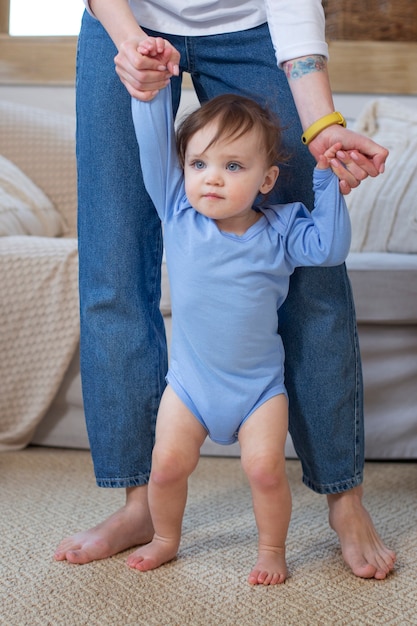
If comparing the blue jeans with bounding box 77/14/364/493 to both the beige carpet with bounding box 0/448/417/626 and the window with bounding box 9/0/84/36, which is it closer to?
the beige carpet with bounding box 0/448/417/626

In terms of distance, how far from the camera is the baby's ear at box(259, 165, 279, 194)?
1145 millimetres

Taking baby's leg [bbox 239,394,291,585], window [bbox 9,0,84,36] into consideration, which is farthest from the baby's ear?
window [bbox 9,0,84,36]

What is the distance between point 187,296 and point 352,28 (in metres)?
1.89

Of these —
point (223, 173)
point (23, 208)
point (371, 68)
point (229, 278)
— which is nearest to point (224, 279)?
point (229, 278)

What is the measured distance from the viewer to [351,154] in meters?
1.01

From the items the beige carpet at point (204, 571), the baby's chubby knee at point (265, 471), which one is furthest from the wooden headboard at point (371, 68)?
the baby's chubby knee at point (265, 471)

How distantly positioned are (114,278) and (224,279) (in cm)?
20

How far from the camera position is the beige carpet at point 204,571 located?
3.35 ft

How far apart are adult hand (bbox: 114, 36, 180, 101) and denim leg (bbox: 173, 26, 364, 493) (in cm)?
16

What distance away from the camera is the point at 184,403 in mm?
1160

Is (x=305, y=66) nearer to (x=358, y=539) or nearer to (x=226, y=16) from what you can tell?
(x=226, y=16)

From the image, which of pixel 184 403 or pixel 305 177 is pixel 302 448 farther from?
pixel 305 177

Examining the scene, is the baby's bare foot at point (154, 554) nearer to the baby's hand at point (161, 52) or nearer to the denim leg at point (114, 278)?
the denim leg at point (114, 278)

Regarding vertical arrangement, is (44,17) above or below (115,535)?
above
